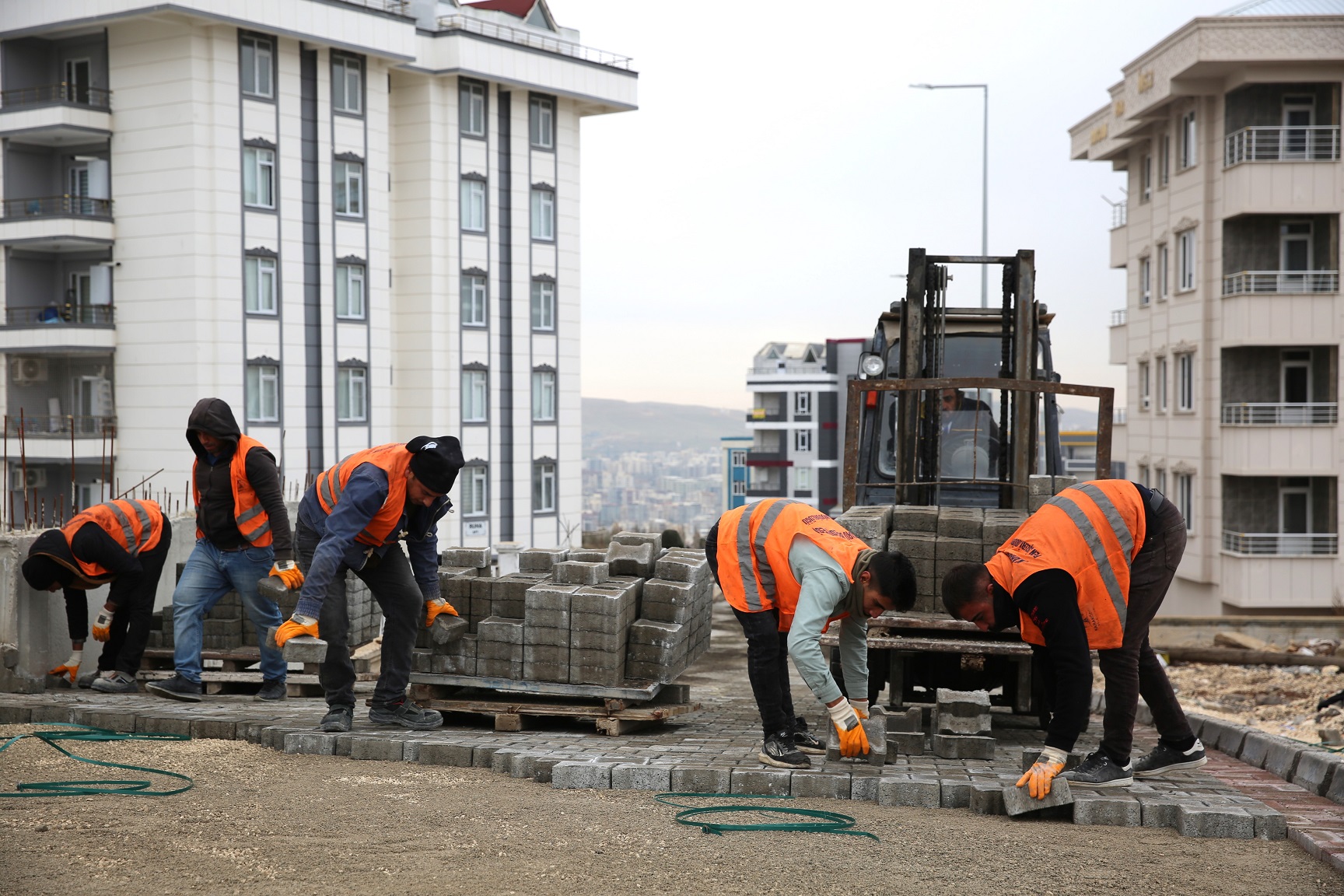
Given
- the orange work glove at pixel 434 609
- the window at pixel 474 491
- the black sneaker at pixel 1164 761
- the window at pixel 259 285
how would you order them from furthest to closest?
the window at pixel 474 491, the window at pixel 259 285, the orange work glove at pixel 434 609, the black sneaker at pixel 1164 761

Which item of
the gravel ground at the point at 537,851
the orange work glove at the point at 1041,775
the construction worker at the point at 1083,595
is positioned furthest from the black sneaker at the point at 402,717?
the orange work glove at the point at 1041,775

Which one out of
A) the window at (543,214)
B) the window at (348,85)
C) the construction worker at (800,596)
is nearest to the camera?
the construction worker at (800,596)

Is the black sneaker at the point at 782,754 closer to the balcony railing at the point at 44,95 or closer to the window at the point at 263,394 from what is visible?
the window at the point at 263,394

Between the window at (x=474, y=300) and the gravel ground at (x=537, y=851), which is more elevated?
the window at (x=474, y=300)

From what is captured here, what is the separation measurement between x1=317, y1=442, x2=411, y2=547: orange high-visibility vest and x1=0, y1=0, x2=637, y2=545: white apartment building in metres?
20.6

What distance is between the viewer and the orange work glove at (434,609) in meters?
7.88

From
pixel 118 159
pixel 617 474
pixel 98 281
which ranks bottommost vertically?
pixel 617 474

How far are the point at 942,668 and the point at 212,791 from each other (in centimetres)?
480

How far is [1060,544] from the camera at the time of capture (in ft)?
19.2

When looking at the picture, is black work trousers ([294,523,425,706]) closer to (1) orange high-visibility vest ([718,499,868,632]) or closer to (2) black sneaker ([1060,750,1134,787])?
(1) orange high-visibility vest ([718,499,868,632])

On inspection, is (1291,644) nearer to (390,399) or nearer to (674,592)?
(674,592)

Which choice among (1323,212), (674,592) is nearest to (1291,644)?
(1323,212)

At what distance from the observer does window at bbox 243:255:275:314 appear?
28516 millimetres

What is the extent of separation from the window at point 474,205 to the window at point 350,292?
10.7 ft
